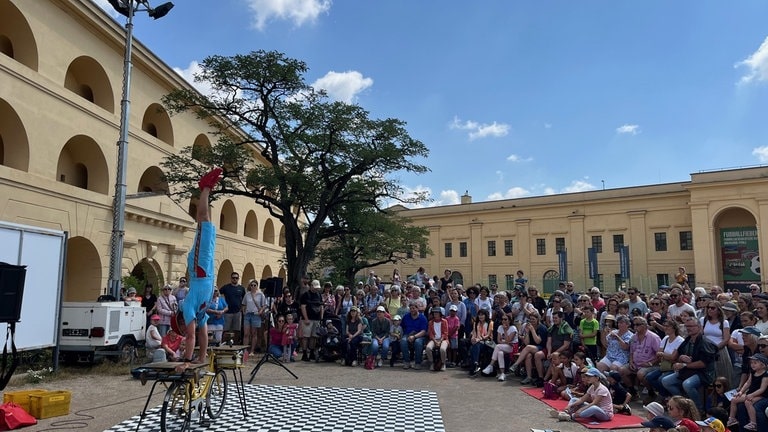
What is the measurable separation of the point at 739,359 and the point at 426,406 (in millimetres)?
4421

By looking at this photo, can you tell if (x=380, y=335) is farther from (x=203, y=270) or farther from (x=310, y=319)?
(x=203, y=270)

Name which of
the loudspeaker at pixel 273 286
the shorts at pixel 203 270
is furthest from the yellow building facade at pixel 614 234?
the shorts at pixel 203 270

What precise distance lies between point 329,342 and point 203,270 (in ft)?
23.4

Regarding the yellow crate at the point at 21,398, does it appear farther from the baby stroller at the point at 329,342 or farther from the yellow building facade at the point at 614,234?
the yellow building facade at the point at 614,234

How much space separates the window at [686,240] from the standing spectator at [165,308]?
139ft

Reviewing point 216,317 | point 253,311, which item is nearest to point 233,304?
point 253,311

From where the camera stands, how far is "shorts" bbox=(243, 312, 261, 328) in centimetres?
1306

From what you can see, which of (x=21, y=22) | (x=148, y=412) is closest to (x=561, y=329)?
(x=148, y=412)

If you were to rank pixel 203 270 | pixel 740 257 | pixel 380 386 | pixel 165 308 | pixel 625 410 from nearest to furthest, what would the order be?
pixel 203 270 → pixel 625 410 → pixel 380 386 → pixel 165 308 → pixel 740 257

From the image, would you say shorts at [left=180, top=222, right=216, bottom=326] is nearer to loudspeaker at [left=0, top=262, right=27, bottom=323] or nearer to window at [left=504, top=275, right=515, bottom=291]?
loudspeaker at [left=0, top=262, right=27, bottom=323]

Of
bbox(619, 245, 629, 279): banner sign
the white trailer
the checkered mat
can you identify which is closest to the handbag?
the checkered mat

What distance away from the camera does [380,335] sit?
12.1 metres

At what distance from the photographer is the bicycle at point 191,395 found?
5.48 m

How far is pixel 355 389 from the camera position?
30.1 ft
